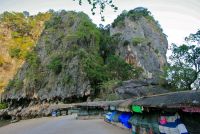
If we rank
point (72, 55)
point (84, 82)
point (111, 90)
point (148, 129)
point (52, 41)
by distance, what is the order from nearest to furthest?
point (148, 129) → point (111, 90) → point (84, 82) → point (72, 55) → point (52, 41)

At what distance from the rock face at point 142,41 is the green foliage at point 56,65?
586 inches

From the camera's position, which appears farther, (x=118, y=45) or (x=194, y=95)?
(x=118, y=45)

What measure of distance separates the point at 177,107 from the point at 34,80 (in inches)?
2572

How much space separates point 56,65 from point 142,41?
22284 mm

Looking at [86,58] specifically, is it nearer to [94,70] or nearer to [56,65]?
[94,70]

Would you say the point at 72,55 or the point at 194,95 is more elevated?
the point at 72,55

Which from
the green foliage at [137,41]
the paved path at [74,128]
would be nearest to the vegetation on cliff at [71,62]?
the green foliage at [137,41]

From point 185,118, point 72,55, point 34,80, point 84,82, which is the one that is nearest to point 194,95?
point 185,118

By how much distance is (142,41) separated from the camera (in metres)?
77.6

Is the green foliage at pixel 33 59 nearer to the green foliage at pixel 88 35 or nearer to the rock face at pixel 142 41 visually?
the green foliage at pixel 88 35

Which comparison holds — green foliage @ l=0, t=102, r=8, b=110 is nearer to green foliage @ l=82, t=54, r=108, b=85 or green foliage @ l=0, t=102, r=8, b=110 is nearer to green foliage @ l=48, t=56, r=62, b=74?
green foliage @ l=48, t=56, r=62, b=74

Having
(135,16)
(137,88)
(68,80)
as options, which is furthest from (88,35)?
(137,88)

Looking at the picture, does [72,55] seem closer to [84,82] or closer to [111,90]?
[84,82]

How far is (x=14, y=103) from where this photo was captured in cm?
7988
